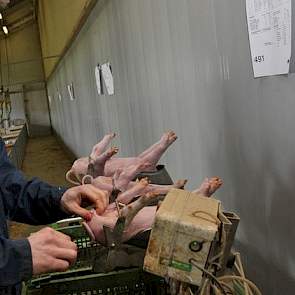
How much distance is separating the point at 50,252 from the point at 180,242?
1.16 ft

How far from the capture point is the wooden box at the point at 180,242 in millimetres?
800

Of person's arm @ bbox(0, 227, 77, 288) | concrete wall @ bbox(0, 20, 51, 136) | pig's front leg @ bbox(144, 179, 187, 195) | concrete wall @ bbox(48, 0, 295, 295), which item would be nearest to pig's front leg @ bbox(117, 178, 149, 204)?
pig's front leg @ bbox(144, 179, 187, 195)

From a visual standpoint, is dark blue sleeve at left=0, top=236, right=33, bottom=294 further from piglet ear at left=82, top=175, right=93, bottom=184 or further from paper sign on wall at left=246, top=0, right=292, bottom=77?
paper sign on wall at left=246, top=0, right=292, bottom=77

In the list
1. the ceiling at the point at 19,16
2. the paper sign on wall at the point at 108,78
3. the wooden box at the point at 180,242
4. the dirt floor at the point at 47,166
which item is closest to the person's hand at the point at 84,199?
the wooden box at the point at 180,242

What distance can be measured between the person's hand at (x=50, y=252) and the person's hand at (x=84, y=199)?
0.19 meters

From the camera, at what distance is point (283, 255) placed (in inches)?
51.1

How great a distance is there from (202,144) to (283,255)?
2.07 feet

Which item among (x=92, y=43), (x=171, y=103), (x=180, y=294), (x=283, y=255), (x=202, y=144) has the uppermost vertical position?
(x=92, y=43)

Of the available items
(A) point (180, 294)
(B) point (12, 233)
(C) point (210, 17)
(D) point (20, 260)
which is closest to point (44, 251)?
(D) point (20, 260)

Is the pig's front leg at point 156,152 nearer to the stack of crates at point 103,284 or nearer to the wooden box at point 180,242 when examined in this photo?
the stack of crates at point 103,284

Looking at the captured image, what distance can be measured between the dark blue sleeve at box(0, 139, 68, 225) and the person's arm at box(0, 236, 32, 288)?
1.71 feet

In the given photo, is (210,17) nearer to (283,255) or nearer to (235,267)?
(283,255)

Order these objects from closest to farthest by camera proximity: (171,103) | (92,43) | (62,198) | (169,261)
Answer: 1. (169,261)
2. (62,198)
3. (171,103)
4. (92,43)

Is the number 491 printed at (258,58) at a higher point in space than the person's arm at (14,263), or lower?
higher
